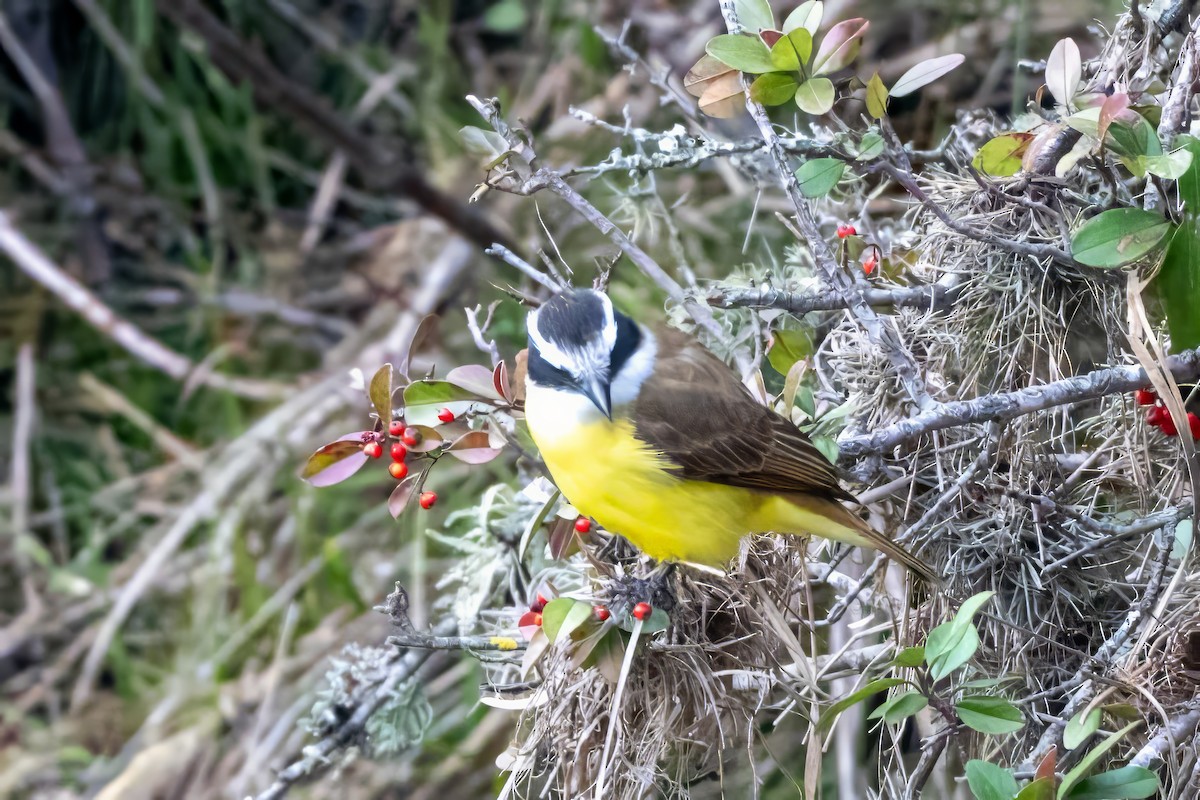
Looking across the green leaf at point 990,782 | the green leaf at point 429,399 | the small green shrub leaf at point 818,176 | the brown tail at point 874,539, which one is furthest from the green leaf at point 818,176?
the green leaf at point 990,782

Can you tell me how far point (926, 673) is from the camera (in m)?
1.58

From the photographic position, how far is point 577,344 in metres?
2.07

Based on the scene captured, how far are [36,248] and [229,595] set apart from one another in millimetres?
1732

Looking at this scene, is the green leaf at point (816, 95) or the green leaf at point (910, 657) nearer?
the green leaf at point (910, 657)

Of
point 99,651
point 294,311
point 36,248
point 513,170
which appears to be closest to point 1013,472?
point 513,170

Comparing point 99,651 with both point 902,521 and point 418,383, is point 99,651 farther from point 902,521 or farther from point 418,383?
point 902,521

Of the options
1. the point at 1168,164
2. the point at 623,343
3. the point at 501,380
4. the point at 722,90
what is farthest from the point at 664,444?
the point at 1168,164

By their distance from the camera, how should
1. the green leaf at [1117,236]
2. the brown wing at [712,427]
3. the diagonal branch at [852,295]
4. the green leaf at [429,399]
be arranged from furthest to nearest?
1. the brown wing at [712,427]
2. the green leaf at [429,399]
3. the diagonal branch at [852,295]
4. the green leaf at [1117,236]

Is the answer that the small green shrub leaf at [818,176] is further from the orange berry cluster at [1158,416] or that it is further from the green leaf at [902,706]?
the green leaf at [902,706]

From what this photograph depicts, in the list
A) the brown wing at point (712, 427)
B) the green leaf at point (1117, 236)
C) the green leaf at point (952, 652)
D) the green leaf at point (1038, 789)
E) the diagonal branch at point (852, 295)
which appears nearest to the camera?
the green leaf at point (1038, 789)

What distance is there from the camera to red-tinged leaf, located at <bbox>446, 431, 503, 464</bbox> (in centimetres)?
186

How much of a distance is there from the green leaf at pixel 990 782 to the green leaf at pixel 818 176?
841mm

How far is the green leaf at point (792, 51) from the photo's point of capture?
1.67 meters

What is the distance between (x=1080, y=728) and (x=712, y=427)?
86 centimetres
